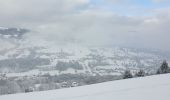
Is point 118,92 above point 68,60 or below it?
above

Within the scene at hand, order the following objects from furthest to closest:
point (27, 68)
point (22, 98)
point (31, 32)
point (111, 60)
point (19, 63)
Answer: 1. point (31, 32)
2. point (111, 60)
3. point (19, 63)
4. point (27, 68)
5. point (22, 98)

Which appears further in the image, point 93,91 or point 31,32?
point 31,32

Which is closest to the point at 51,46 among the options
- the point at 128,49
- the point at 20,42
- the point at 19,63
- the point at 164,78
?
the point at 20,42

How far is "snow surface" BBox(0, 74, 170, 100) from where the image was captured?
5801 millimetres

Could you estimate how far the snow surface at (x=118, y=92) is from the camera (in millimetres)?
5801

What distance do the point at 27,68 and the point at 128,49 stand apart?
67.1 meters

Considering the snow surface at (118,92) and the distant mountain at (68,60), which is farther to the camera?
the distant mountain at (68,60)

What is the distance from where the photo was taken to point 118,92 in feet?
20.6

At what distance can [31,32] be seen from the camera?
180500 millimetres

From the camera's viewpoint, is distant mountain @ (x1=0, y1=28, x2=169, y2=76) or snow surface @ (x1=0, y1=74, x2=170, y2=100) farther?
distant mountain @ (x1=0, y1=28, x2=169, y2=76)

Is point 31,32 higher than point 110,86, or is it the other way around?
point 31,32

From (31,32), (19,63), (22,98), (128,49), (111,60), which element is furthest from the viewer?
Answer: (31,32)

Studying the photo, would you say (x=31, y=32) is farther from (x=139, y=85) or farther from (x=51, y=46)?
(x=139, y=85)

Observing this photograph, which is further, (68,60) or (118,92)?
(68,60)
